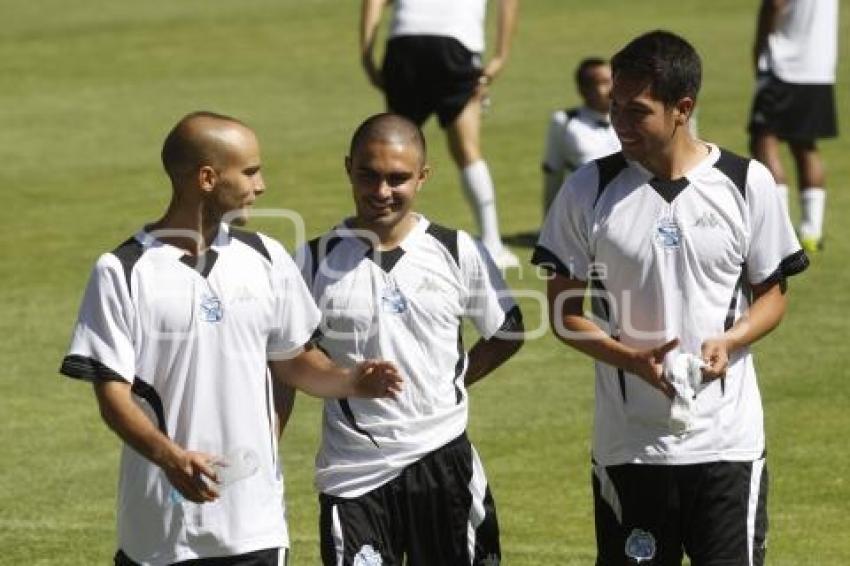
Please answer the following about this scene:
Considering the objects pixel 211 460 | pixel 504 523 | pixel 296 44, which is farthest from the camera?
pixel 296 44

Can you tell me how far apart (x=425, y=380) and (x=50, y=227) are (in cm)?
987

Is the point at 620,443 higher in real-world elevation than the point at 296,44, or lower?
higher

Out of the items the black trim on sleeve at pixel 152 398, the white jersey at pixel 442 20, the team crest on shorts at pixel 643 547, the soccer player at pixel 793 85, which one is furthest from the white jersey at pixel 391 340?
the soccer player at pixel 793 85

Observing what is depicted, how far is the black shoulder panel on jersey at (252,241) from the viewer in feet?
22.9

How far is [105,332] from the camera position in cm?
662

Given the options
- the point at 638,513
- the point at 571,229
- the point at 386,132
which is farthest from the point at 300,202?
the point at 638,513

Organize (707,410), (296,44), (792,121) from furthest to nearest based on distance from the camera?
(296,44) < (792,121) < (707,410)

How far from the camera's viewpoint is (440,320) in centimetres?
768

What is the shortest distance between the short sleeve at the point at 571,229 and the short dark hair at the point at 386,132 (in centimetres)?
58

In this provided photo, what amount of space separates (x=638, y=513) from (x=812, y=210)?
28.2 ft

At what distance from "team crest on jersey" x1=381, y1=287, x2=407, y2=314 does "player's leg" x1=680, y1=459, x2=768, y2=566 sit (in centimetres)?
112

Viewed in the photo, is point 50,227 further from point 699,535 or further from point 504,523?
point 699,535

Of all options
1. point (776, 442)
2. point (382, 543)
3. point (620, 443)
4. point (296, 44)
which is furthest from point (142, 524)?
point (296, 44)

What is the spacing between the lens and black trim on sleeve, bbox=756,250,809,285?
7.42 meters
